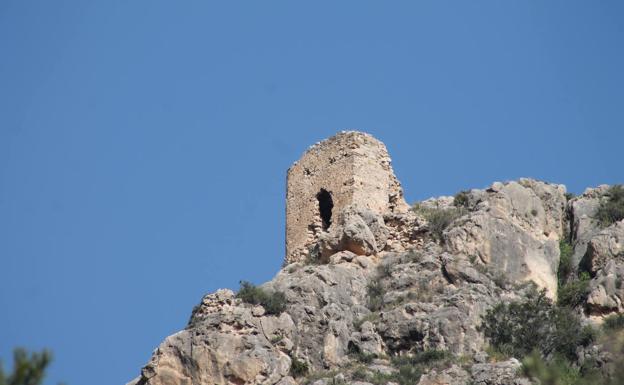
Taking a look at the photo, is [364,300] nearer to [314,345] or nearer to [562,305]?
[314,345]

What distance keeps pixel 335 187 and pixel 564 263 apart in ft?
23.9

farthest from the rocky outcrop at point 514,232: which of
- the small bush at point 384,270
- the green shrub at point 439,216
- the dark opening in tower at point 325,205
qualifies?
the dark opening in tower at point 325,205

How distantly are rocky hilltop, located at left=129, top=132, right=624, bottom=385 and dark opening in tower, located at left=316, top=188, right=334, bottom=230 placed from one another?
0.05 meters

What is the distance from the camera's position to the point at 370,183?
3622cm

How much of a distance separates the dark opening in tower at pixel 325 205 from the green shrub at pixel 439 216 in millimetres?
2709

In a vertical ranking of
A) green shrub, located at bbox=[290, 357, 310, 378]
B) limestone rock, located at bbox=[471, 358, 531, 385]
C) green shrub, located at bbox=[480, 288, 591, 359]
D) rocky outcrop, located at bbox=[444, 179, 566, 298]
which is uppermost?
rocky outcrop, located at bbox=[444, 179, 566, 298]

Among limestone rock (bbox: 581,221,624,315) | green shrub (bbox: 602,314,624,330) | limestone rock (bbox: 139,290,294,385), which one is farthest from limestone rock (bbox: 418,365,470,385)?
limestone rock (bbox: 581,221,624,315)

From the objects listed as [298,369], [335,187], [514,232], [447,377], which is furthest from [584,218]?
[298,369]

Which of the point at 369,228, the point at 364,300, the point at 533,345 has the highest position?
the point at 369,228

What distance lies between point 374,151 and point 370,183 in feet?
4.10

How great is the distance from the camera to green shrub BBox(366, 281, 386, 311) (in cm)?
3172

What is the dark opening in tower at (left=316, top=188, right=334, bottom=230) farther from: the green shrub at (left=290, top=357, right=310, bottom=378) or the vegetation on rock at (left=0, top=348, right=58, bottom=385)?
the vegetation on rock at (left=0, top=348, right=58, bottom=385)

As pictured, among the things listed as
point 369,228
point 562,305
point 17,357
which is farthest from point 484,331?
point 17,357

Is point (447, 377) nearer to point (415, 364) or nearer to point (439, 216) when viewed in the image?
point (415, 364)
